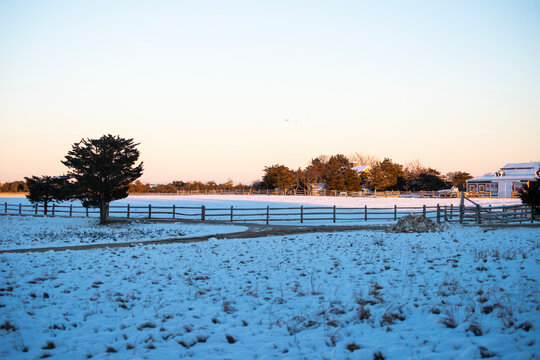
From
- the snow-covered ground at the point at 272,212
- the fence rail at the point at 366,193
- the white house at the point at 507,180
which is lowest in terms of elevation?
the snow-covered ground at the point at 272,212

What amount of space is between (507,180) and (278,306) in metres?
67.9

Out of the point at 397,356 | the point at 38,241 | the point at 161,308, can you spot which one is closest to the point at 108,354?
the point at 161,308

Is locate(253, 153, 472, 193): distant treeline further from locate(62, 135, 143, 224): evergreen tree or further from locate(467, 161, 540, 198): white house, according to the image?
locate(62, 135, 143, 224): evergreen tree

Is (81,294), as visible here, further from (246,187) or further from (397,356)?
(246,187)

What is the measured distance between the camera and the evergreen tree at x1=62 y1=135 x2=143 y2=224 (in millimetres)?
24578

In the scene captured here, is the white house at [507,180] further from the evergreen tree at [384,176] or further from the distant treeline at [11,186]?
the distant treeline at [11,186]

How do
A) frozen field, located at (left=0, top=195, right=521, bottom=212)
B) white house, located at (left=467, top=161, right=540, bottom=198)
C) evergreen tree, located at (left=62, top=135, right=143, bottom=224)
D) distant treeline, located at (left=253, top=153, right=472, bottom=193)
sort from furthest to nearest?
distant treeline, located at (left=253, top=153, right=472, bottom=193)
white house, located at (left=467, top=161, right=540, bottom=198)
frozen field, located at (left=0, top=195, right=521, bottom=212)
evergreen tree, located at (left=62, top=135, right=143, bottom=224)

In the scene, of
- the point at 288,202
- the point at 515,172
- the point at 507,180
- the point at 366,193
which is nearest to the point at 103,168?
the point at 288,202

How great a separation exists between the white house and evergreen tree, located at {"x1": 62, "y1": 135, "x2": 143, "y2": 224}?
58.0 meters

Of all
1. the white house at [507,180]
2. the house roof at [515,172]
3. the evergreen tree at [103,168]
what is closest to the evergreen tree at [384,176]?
the white house at [507,180]

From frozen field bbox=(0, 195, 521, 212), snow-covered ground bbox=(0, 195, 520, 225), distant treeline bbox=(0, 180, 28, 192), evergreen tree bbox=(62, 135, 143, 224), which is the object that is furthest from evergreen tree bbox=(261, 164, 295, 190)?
distant treeline bbox=(0, 180, 28, 192)

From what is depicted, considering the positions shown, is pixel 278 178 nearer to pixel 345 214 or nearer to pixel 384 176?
pixel 384 176

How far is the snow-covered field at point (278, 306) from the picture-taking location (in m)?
4.57

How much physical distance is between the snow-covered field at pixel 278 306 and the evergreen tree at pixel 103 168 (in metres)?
15.2
